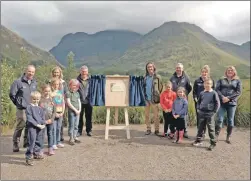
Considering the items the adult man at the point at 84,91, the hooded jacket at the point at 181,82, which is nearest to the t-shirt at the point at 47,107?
the adult man at the point at 84,91

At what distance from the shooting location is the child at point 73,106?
8.30 meters

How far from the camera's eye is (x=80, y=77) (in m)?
9.04

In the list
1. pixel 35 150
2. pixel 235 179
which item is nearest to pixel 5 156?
pixel 35 150

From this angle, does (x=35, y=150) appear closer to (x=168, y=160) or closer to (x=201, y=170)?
(x=168, y=160)

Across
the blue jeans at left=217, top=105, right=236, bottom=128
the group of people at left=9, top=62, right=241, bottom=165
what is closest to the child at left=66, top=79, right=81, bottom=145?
the group of people at left=9, top=62, right=241, bottom=165

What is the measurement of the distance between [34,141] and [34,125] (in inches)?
12.1

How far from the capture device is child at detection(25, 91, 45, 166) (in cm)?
681

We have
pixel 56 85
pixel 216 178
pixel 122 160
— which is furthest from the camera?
pixel 56 85

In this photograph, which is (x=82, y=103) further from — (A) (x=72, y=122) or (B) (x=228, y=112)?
(B) (x=228, y=112)

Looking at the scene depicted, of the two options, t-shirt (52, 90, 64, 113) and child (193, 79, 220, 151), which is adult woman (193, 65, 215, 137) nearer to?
child (193, 79, 220, 151)

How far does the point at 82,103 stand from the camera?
9.06 m

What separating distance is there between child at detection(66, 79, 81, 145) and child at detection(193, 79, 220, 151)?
111 inches

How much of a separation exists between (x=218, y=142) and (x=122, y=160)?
2983 mm

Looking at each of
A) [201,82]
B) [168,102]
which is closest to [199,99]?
[201,82]
